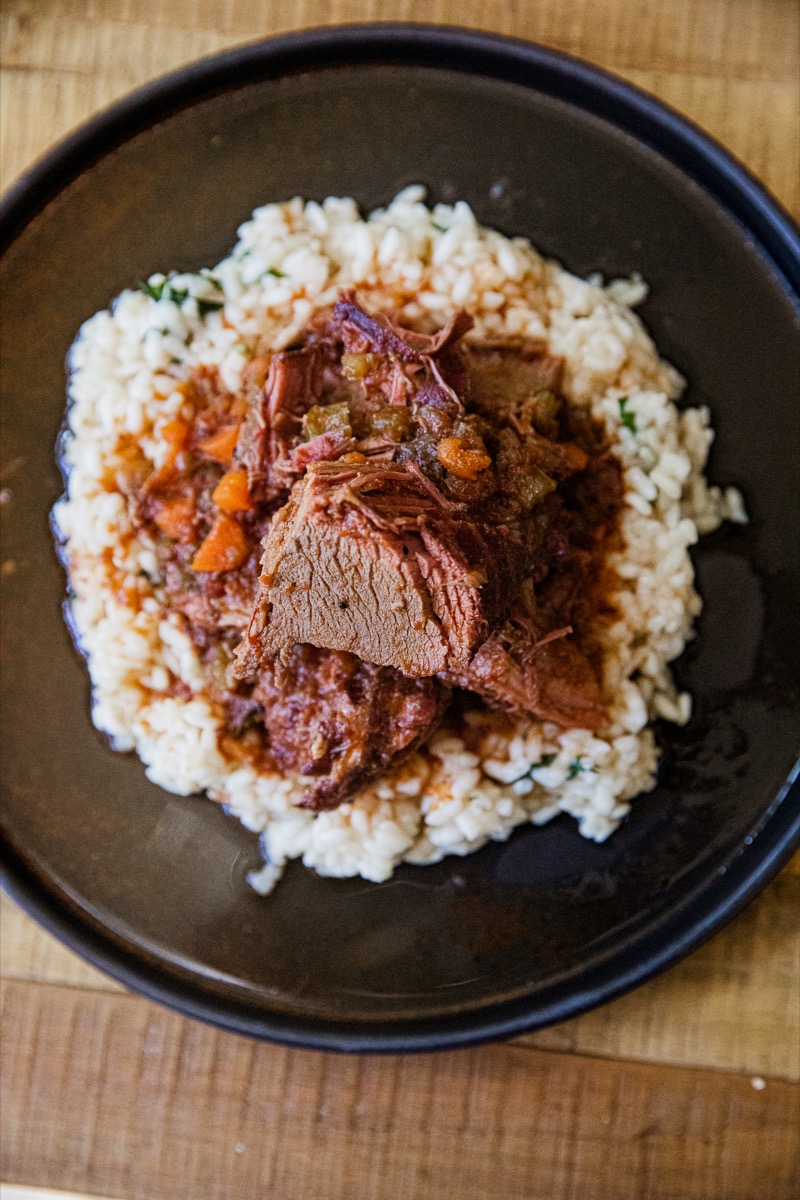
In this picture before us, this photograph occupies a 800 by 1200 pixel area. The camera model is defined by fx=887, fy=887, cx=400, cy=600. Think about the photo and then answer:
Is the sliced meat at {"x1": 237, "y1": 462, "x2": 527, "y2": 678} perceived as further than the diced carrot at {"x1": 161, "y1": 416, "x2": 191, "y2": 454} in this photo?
No

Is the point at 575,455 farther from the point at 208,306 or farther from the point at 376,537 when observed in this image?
the point at 208,306

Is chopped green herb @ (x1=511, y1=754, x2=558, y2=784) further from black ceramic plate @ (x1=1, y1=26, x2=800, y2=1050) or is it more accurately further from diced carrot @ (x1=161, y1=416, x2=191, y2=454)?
diced carrot @ (x1=161, y1=416, x2=191, y2=454)

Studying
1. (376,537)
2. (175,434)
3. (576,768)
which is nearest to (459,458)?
(376,537)

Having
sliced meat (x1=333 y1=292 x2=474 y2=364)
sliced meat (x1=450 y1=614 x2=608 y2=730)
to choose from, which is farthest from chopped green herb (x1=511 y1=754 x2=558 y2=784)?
sliced meat (x1=333 y1=292 x2=474 y2=364)

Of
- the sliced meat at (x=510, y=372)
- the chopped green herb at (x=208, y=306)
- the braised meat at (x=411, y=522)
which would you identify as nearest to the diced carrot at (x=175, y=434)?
the chopped green herb at (x=208, y=306)

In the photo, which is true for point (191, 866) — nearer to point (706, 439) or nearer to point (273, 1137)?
point (273, 1137)
